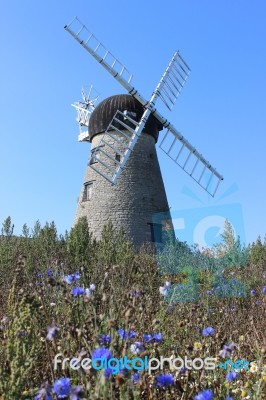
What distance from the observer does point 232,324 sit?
362cm

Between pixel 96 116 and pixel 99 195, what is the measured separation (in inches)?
143

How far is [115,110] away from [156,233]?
18.1 feet

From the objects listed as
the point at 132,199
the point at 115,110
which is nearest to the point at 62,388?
the point at 132,199

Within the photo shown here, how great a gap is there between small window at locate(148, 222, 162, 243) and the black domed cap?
4058mm

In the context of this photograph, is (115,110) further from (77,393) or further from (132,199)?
(77,393)

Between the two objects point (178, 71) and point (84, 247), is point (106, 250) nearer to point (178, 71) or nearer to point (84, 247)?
point (84, 247)

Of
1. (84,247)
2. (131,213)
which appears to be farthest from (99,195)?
(84,247)

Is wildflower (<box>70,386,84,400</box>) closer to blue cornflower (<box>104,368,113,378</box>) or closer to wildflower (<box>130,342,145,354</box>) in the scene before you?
blue cornflower (<box>104,368,113,378</box>)

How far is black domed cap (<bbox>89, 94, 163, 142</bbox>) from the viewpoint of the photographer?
1686 centimetres

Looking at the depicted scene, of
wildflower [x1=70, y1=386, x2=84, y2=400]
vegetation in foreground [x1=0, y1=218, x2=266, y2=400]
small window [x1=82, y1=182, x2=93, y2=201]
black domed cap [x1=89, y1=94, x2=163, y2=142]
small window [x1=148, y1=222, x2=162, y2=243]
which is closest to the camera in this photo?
wildflower [x1=70, y1=386, x2=84, y2=400]

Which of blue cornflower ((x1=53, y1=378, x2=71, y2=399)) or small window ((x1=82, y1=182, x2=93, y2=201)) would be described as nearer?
blue cornflower ((x1=53, y1=378, x2=71, y2=399))

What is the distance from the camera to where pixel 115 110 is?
55.6 feet

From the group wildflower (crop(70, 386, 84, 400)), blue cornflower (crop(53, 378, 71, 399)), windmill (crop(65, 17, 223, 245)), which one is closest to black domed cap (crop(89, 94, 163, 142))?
windmill (crop(65, 17, 223, 245))

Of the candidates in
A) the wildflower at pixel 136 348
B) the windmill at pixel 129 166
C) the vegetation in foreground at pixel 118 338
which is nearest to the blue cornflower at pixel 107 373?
the vegetation in foreground at pixel 118 338
